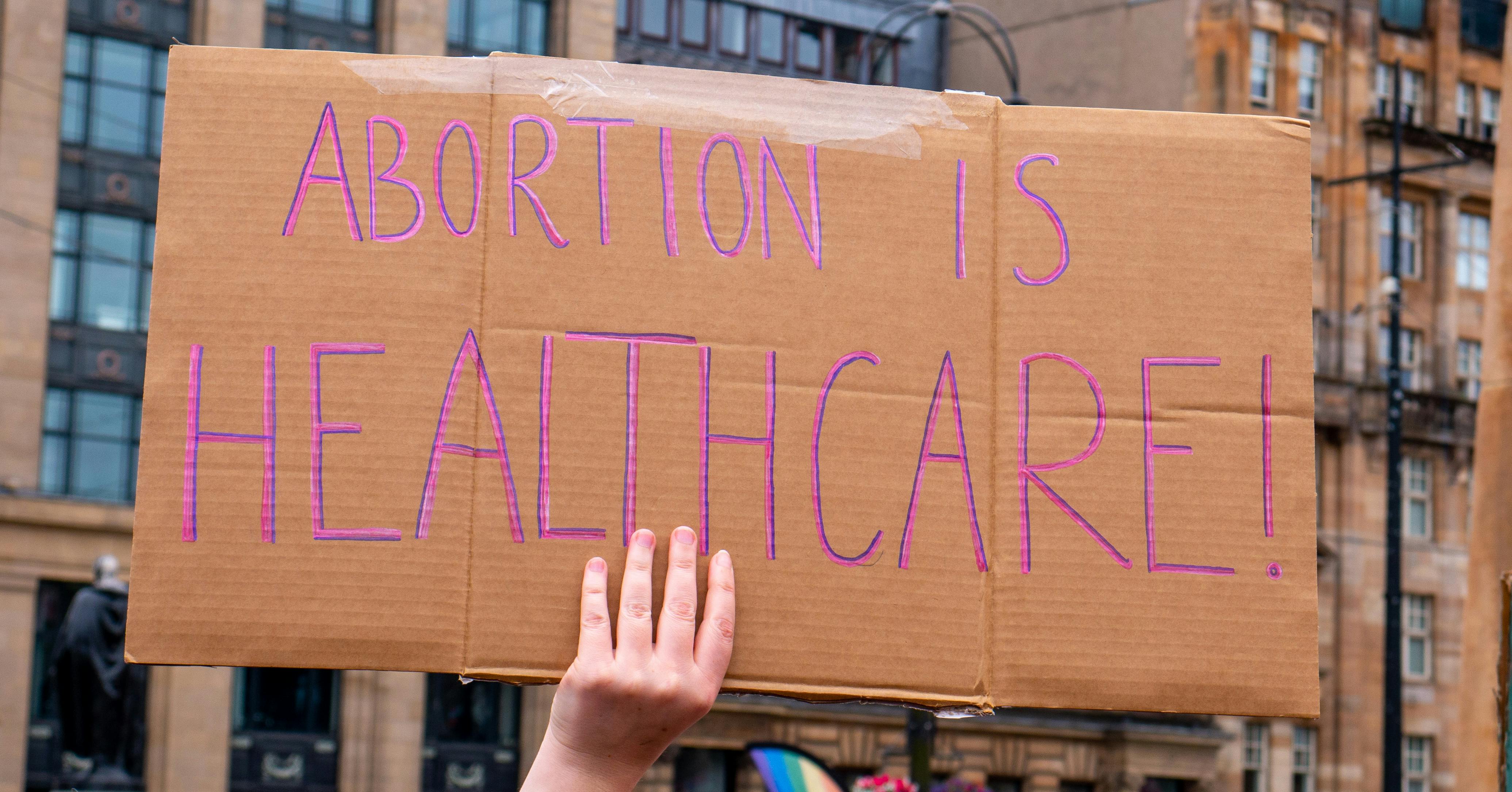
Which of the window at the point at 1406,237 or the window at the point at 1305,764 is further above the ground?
the window at the point at 1406,237

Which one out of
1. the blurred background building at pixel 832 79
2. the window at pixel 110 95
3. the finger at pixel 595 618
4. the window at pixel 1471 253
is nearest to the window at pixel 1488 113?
the blurred background building at pixel 832 79

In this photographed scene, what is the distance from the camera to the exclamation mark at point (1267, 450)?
9.94 ft

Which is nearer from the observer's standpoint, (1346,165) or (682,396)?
(682,396)

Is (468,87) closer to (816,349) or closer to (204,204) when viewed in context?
(204,204)

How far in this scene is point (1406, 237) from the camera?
136 ft

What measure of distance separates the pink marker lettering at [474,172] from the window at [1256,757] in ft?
125

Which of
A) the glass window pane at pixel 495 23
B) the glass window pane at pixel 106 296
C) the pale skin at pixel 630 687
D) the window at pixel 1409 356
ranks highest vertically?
the glass window pane at pixel 495 23

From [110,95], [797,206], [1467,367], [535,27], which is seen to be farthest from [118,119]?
[1467,367]

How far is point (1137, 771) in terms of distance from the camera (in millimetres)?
37688

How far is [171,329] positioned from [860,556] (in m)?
1.20

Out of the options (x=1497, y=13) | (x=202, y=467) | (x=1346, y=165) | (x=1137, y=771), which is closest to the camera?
(x=202, y=467)

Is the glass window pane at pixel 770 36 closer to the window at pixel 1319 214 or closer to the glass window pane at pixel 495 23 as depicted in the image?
the glass window pane at pixel 495 23

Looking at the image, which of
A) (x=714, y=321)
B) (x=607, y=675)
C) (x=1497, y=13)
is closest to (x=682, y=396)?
(x=714, y=321)

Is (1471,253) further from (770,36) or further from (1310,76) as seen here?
(770,36)
